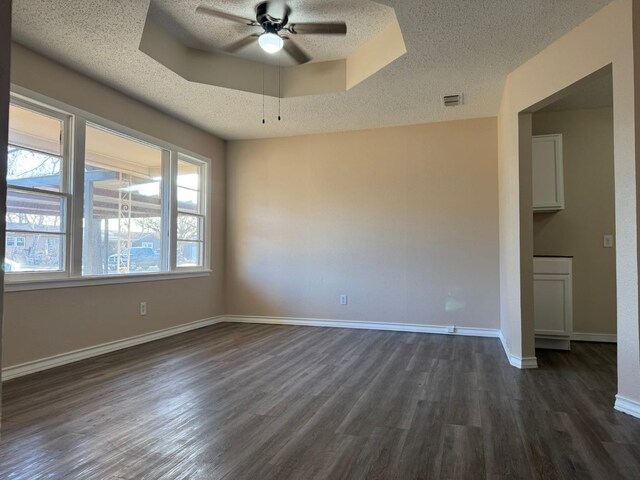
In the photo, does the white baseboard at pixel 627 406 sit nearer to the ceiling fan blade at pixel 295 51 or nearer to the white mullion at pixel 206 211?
the ceiling fan blade at pixel 295 51

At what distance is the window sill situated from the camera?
317 centimetres

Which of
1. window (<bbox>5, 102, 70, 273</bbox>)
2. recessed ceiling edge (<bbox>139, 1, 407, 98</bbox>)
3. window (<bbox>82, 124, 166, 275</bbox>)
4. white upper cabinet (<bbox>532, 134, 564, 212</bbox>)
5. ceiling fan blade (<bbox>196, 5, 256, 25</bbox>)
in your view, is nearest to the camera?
ceiling fan blade (<bbox>196, 5, 256, 25</bbox>)

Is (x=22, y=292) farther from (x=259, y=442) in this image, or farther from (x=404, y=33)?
(x=404, y=33)

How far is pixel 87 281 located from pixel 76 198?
749 millimetres

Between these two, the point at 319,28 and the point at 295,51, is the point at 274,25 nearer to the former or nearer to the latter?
the point at 319,28

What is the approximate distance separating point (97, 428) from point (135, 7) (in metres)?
2.64

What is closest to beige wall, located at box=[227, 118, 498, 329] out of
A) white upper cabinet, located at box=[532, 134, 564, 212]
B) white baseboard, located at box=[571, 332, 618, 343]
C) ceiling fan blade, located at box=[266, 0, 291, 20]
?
white upper cabinet, located at box=[532, 134, 564, 212]

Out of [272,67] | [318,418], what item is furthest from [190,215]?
[318,418]

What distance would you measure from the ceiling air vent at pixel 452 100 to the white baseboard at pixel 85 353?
3.94 metres

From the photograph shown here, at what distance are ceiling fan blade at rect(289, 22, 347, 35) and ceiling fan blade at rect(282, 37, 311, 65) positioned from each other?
0.34 metres

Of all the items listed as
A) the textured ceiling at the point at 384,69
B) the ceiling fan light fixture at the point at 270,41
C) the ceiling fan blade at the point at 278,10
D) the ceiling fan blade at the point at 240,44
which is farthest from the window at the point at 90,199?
the ceiling fan blade at the point at 278,10

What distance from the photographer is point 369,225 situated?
5.27m

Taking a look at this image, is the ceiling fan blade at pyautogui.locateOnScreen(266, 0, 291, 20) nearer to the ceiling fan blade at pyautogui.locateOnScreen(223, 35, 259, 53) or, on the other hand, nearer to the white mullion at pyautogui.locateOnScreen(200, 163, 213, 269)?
the ceiling fan blade at pyautogui.locateOnScreen(223, 35, 259, 53)

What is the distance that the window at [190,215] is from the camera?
512cm
